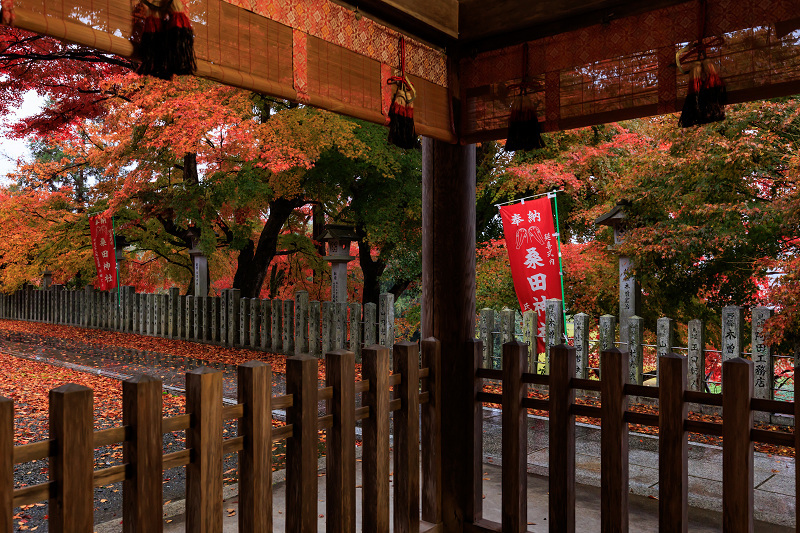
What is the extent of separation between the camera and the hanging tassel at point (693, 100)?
285cm

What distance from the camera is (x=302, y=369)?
8.65ft

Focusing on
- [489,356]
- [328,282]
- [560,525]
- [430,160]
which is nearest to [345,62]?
[430,160]

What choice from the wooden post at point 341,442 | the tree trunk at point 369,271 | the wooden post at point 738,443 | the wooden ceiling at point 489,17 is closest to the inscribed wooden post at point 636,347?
the wooden post at point 738,443

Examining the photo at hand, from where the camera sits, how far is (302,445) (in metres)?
2.65

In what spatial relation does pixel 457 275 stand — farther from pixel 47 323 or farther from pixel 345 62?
pixel 47 323

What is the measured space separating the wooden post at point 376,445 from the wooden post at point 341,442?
12cm

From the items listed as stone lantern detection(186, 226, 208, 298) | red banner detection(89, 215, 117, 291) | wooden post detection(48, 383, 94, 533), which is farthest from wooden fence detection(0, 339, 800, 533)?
red banner detection(89, 215, 117, 291)

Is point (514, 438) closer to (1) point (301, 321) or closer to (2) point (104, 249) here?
(1) point (301, 321)

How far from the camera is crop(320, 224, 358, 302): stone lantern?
36.1ft

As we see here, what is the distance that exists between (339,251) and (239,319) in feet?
9.25

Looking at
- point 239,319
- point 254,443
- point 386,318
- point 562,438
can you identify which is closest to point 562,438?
point 562,438

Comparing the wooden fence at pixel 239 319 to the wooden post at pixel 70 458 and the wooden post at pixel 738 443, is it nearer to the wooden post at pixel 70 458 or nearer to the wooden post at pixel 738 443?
the wooden post at pixel 738 443

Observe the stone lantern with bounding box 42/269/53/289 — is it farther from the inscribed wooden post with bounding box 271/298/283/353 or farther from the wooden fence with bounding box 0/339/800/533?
the wooden fence with bounding box 0/339/800/533

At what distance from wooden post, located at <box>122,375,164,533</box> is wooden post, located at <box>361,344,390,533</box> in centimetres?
108
